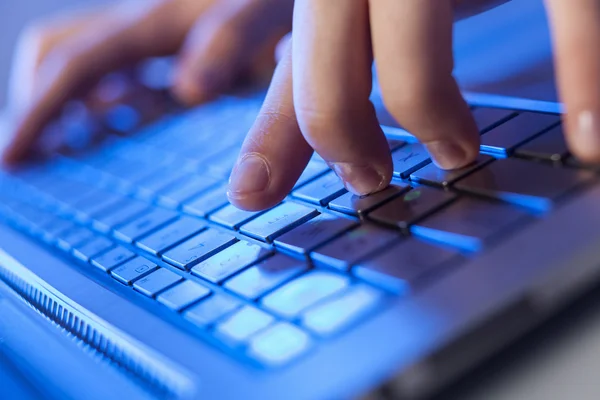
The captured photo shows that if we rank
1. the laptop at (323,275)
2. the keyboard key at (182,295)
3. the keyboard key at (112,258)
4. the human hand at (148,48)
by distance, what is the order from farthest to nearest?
the human hand at (148,48)
the keyboard key at (112,258)
the keyboard key at (182,295)
the laptop at (323,275)

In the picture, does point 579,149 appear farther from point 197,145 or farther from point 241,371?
point 197,145

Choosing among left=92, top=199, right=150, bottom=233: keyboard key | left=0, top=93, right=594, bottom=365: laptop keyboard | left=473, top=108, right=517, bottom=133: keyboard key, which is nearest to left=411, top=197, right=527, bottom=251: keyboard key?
left=0, top=93, right=594, bottom=365: laptop keyboard

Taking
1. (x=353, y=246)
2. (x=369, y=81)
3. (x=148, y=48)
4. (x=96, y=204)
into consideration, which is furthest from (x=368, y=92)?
(x=148, y=48)

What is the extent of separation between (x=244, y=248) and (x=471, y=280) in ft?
0.59

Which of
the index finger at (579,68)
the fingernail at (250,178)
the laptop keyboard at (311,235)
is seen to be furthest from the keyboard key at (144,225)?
the index finger at (579,68)

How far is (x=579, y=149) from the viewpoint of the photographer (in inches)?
13.8

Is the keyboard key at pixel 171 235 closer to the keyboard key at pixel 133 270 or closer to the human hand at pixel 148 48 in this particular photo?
the keyboard key at pixel 133 270

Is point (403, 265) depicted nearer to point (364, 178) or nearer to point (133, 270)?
point (364, 178)

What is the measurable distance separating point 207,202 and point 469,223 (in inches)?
10.3

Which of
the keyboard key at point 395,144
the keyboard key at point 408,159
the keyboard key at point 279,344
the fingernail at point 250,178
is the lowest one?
the keyboard key at point 279,344

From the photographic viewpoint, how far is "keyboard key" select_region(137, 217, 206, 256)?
50 centimetres

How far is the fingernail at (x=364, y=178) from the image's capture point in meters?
0.44

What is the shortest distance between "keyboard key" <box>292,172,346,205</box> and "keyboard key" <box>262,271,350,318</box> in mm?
94

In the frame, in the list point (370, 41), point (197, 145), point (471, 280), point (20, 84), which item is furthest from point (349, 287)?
point (20, 84)
